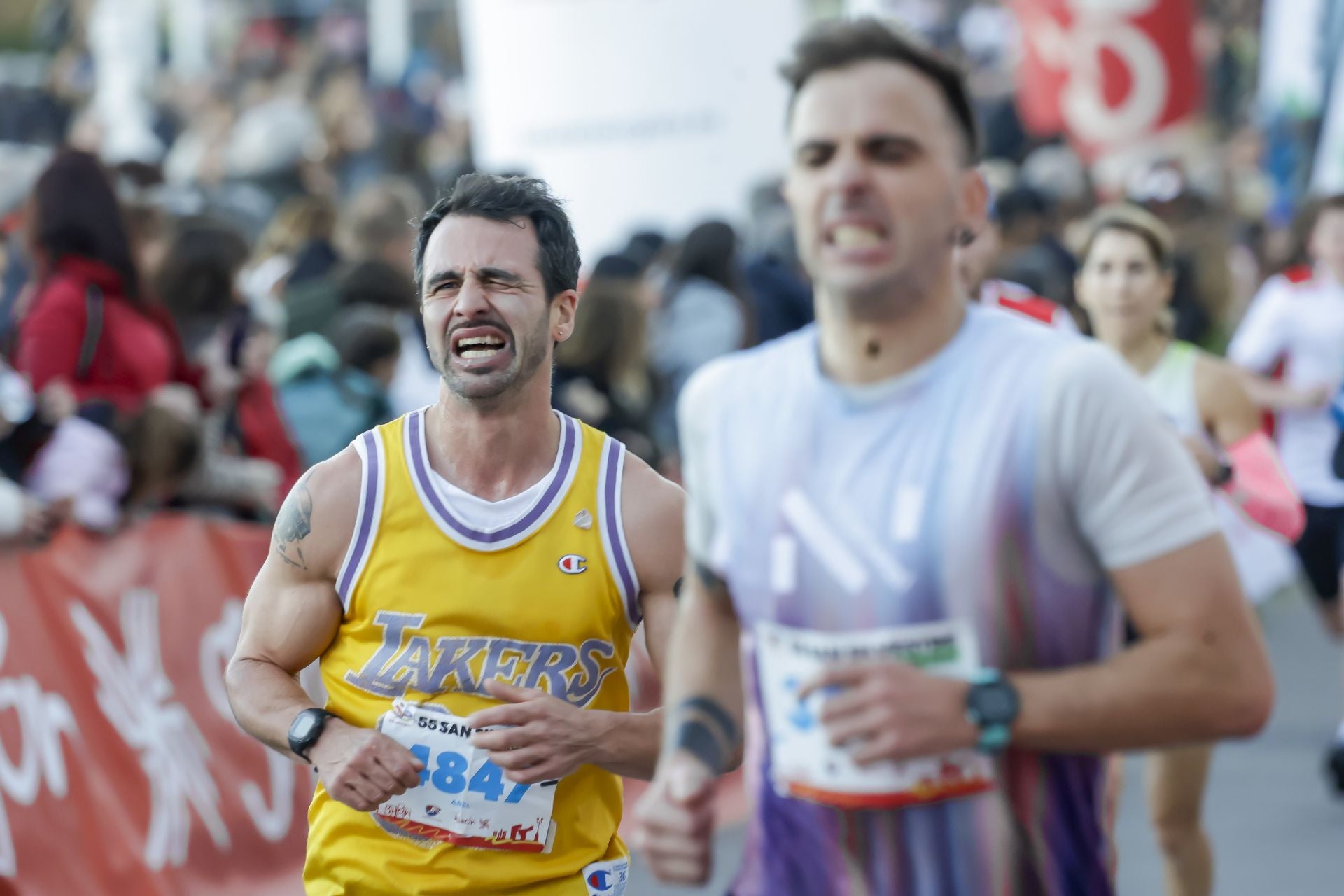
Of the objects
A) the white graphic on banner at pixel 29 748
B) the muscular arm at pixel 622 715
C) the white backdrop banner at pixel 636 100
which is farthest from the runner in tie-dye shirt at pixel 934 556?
the white backdrop banner at pixel 636 100

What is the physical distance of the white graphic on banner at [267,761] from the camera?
656 cm

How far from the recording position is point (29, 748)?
19.2 ft

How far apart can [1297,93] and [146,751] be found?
42.3ft

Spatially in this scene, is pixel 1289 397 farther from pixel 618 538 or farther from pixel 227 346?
pixel 618 538

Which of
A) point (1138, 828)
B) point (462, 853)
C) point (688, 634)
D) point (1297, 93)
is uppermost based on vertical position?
point (1297, 93)

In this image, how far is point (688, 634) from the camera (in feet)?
9.25

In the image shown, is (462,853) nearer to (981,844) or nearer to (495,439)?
(495,439)

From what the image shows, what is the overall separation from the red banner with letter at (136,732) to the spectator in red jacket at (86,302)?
49 cm

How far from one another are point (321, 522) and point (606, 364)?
4.36 m

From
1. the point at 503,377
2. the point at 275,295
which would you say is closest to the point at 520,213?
the point at 503,377

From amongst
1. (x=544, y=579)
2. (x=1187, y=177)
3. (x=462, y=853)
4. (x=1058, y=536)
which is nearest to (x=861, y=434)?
(x=1058, y=536)

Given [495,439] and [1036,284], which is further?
[1036,284]

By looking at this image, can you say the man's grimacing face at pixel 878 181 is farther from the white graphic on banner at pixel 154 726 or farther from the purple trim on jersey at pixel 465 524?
the white graphic on banner at pixel 154 726

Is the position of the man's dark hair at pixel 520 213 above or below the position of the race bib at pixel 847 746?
above
